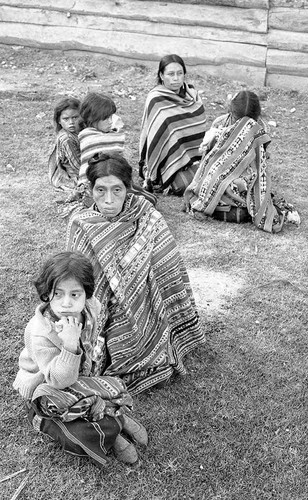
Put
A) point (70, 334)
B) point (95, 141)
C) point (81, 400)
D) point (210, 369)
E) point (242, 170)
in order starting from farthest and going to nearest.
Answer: point (242, 170), point (95, 141), point (210, 369), point (81, 400), point (70, 334)

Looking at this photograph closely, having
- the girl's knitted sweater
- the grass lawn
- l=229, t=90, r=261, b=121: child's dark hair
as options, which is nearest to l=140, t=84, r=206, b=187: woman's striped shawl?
the grass lawn

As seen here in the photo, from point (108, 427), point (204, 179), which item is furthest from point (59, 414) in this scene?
point (204, 179)

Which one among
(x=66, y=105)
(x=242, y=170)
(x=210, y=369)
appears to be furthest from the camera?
(x=66, y=105)

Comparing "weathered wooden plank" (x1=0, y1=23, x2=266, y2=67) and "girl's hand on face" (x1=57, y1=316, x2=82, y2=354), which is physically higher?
"girl's hand on face" (x1=57, y1=316, x2=82, y2=354)

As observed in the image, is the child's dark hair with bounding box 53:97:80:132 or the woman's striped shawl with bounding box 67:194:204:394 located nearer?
the woman's striped shawl with bounding box 67:194:204:394

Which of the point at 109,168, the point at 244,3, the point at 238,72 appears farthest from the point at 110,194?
the point at 244,3

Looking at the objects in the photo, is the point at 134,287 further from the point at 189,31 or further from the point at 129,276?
the point at 189,31

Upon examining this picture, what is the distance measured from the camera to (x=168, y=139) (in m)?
6.44

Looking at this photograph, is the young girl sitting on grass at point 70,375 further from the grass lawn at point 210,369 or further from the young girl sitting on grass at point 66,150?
the young girl sitting on grass at point 66,150

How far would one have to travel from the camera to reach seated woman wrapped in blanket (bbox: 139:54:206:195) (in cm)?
638

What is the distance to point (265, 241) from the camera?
17.6 feet

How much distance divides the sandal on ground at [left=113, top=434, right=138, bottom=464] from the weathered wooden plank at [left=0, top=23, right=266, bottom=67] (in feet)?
22.6

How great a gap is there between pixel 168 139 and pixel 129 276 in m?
3.25

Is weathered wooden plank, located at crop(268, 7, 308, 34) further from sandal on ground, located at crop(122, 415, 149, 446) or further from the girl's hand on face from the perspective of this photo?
the girl's hand on face
